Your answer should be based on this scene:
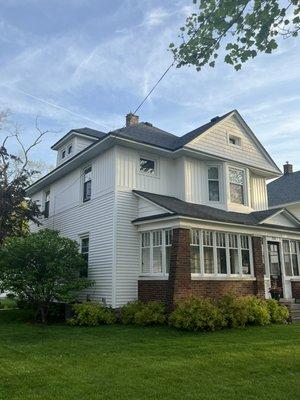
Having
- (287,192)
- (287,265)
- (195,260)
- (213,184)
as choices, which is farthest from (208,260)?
(287,192)

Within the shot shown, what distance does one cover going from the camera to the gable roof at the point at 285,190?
2536 centimetres

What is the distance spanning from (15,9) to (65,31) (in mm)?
1322

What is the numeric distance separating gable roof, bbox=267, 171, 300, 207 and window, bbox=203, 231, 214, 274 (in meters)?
12.1

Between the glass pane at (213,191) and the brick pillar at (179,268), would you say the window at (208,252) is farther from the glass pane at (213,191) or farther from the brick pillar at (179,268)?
the glass pane at (213,191)

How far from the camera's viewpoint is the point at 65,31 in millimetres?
9703

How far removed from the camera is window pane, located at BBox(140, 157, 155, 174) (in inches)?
656

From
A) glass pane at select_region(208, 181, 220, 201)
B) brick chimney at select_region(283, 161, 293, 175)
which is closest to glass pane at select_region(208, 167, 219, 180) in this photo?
glass pane at select_region(208, 181, 220, 201)

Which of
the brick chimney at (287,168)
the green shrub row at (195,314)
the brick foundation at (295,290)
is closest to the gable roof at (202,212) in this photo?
the brick foundation at (295,290)

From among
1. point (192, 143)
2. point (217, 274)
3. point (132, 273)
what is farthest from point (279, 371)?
point (192, 143)

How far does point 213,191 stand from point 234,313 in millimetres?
6602

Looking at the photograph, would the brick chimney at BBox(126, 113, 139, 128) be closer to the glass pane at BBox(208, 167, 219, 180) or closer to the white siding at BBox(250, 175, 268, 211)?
the glass pane at BBox(208, 167, 219, 180)

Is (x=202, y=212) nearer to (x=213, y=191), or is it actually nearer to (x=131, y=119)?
(x=213, y=191)

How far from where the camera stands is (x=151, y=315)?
12.9 m

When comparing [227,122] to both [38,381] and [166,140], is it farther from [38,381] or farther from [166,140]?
[38,381]
